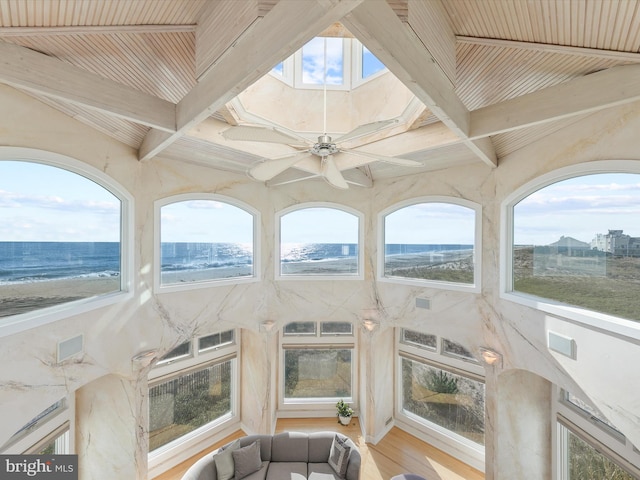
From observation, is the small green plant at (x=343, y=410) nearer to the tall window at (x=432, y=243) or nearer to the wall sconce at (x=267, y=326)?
the wall sconce at (x=267, y=326)

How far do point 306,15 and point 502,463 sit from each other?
17.3 feet

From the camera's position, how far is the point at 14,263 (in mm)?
2404

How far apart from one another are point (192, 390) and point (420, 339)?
4211 millimetres

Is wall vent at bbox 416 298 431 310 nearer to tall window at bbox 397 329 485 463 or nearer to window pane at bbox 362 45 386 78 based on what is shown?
tall window at bbox 397 329 485 463

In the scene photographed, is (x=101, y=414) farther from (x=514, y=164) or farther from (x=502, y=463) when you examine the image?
(x=514, y=164)

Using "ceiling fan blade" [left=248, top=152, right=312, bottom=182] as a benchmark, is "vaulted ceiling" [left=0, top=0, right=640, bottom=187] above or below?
above

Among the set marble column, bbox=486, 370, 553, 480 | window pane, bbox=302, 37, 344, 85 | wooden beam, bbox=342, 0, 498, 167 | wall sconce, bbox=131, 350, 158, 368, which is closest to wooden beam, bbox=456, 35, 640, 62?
wooden beam, bbox=342, 0, 498, 167

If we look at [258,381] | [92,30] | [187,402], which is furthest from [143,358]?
[92,30]

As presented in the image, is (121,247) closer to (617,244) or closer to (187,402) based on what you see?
(187,402)

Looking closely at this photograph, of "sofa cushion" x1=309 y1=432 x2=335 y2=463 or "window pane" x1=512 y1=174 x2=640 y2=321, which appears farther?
"sofa cushion" x1=309 y1=432 x2=335 y2=463

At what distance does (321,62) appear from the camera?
370cm

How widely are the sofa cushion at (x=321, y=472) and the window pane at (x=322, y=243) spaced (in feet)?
9.59

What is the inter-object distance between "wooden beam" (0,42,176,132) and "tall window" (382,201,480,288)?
146 inches

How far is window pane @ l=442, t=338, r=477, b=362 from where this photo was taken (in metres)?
4.59
